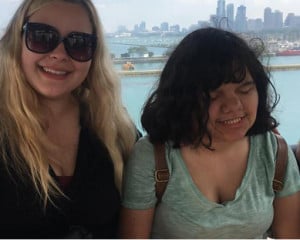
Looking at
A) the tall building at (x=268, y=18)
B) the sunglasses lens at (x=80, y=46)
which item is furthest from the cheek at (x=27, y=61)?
the tall building at (x=268, y=18)

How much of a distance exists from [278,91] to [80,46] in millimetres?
712

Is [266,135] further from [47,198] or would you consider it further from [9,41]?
[9,41]

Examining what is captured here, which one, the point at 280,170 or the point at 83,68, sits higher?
the point at 83,68

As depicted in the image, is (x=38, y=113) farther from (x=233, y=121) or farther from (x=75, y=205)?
(x=233, y=121)

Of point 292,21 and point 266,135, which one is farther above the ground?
point 292,21

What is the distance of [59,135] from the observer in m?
1.50

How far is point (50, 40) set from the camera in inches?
53.7

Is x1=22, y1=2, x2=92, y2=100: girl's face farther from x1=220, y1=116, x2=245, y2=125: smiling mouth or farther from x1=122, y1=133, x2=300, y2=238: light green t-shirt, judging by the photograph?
x1=220, y1=116, x2=245, y2=125: smiling mouth

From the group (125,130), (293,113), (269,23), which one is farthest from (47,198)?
(293,113)

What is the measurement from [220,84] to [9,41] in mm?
699

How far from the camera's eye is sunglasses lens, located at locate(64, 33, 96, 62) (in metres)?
1.39

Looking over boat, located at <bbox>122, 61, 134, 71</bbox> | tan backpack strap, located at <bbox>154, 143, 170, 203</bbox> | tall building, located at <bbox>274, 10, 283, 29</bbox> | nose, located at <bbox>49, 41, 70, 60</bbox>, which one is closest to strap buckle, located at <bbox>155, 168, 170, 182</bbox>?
tan backpack strap, located at <bbox>154, 143, 170, 203</bbox>

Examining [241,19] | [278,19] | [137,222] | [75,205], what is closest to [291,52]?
[278,19]

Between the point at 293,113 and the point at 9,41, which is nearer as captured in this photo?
the point at 9,41
